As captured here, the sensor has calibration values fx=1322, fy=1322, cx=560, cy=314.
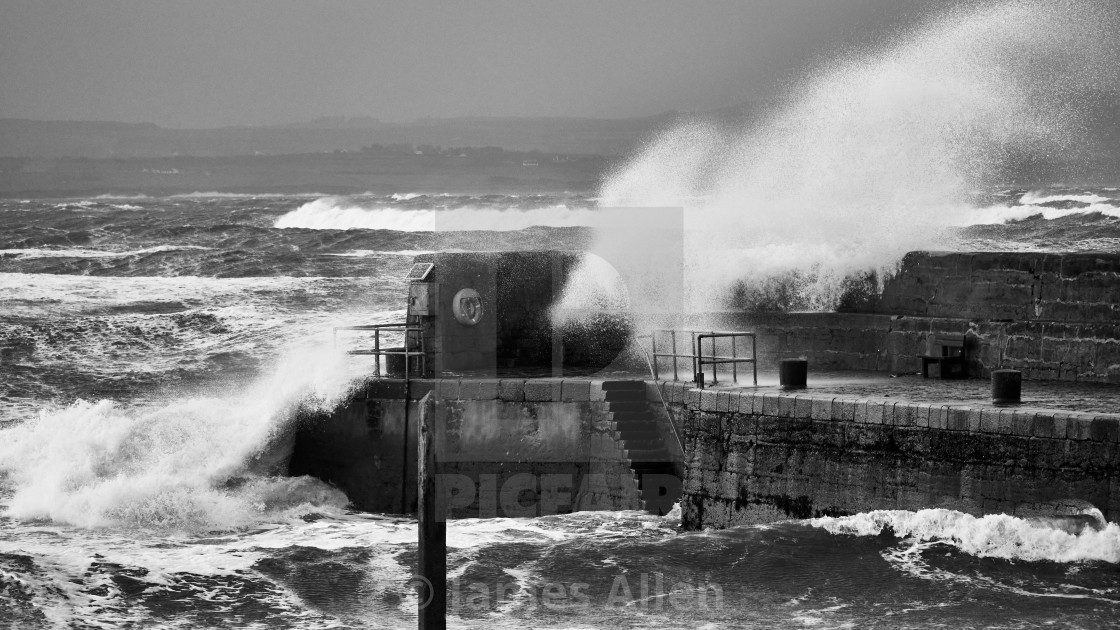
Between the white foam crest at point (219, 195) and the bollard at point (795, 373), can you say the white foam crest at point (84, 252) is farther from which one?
the white foam crest at point (219, 195)

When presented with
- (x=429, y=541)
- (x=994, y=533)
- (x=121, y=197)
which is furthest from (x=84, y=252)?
(x=121, y=197)

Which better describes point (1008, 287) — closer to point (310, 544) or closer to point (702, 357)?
point (702, 357)

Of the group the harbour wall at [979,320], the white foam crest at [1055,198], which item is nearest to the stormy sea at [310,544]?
the harbour wall at [979,320]

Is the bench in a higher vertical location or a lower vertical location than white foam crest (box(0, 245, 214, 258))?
lower

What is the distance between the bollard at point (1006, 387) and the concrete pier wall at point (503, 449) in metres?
3.63

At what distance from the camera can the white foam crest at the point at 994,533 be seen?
415 inches

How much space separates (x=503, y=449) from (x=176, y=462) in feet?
13.2

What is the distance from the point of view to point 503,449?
13742 mm

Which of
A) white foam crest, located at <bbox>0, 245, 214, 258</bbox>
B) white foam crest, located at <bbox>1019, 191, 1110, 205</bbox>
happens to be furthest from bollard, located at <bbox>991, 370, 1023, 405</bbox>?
white foam crest, located at <bbox>1019, 191, 1110, 205</bbox>

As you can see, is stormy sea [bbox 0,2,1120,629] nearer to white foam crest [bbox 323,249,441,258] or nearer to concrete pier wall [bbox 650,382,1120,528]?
concrete pier wall [bbox 650,382,1120,528]

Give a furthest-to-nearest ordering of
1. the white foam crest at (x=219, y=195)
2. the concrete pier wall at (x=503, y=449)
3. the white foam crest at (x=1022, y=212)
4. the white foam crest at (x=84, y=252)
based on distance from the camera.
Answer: the white foam crest at (x=219, y=195), the white foam crest at (x=1022, y=212), the white foam crest at (x=84, y=252), the concrete pier wall at (x=503, y=449)

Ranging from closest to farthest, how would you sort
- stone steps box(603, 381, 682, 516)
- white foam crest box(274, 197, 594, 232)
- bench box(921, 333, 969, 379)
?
stone steps box(603, 381, 682, 516)
bench box(921, 333, 969, 379)
white foam crest box(274, 197, 594, 232)

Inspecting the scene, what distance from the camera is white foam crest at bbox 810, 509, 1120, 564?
10.5 metres

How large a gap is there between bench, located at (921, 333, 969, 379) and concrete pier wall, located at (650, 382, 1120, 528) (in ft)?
7.67
